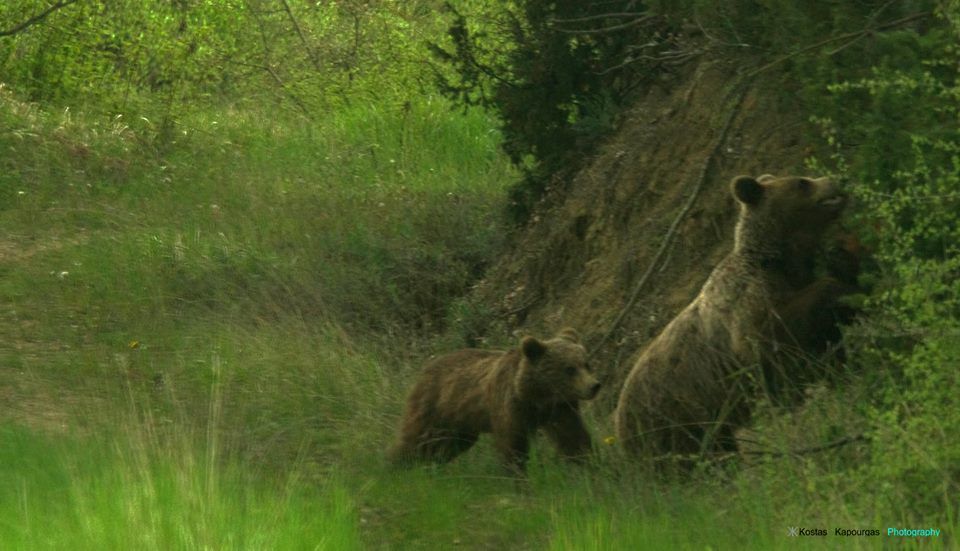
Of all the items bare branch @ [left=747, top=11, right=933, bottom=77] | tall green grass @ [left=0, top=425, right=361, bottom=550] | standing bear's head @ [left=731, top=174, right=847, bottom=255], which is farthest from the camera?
standing bear's head @ [left=731, top=174, right=847, bottom=255]

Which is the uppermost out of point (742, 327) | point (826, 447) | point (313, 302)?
point (742, 327)

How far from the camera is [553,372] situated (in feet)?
28.2

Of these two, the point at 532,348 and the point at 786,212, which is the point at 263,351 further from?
the point at 786,212

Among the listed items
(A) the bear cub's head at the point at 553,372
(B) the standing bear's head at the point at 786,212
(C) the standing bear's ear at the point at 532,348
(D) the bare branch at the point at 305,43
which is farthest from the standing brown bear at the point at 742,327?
(D) the bare branch at the point at 305,43

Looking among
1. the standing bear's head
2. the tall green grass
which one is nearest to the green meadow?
the tall green grass

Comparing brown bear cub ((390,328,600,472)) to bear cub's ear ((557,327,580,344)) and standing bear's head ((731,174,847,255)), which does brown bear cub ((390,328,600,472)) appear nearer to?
bear cub's ear ((557,327,580,344))

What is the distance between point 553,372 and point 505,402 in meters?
0.35

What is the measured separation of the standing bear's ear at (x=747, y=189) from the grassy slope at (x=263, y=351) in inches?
64.8

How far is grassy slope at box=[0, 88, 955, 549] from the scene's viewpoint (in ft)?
21.9

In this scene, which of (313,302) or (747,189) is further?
(313,302)

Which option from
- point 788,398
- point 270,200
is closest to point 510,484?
point 788,398

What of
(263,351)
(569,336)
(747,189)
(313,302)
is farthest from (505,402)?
(313,302)

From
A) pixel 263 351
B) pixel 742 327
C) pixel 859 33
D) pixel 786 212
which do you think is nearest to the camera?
pixel 859 33

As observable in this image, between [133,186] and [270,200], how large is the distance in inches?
71.5
